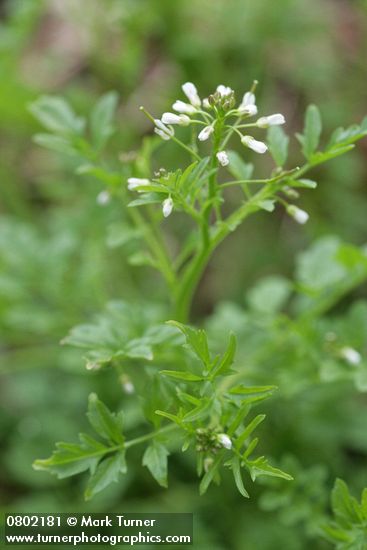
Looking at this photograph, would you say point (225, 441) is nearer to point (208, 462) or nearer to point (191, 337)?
point (208, 462)

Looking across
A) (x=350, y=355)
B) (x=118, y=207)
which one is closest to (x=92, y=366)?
(x=350, y=355)

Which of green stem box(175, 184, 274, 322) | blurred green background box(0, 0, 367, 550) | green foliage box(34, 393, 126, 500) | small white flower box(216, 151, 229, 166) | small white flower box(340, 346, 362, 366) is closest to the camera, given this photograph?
small white flower box(216, 151, 229, 166)

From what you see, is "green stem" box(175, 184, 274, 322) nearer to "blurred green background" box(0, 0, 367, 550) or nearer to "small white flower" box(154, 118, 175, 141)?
"small white flower" box(154, 118, 175, 141)

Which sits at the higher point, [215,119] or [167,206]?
[215,119]

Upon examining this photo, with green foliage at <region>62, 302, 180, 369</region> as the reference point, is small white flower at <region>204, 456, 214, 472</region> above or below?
below

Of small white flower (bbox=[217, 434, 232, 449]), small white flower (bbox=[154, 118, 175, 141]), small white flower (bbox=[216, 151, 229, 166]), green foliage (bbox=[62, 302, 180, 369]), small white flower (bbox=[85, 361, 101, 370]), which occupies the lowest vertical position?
small white flower (bbox=[217, 434, 232, 449])

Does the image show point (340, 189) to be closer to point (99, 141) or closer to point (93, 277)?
A: point (93, 277)

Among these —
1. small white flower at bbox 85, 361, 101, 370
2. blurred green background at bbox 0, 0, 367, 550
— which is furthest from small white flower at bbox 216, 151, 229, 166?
blurred green background at bbox 0, 0, 367, 550
